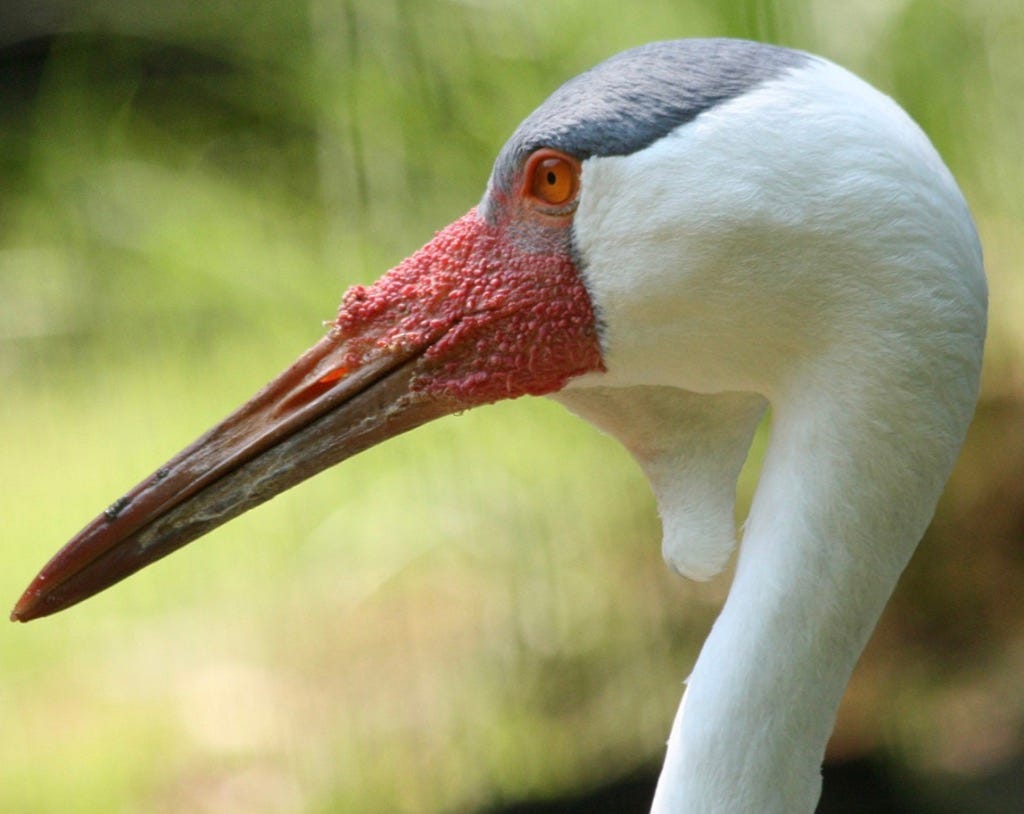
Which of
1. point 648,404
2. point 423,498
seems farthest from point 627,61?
point 423,498

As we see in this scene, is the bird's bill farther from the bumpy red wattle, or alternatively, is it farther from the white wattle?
the white wattle

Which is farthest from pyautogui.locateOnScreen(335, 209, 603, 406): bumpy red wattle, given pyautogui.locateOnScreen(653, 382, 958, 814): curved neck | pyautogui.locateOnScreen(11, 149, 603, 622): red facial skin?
pyautogui.locateOnScreen(653, 382, 958, 814): curved neck

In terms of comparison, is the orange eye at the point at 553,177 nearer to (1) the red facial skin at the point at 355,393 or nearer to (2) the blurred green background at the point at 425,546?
(1) the red facial skin at the point at 355,393

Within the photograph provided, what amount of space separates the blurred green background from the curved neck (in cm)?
248

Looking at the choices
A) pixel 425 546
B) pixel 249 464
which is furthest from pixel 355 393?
pixel 425 546

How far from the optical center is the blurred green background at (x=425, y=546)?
12.7 feet

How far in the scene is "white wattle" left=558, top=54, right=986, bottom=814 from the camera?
1.35 meters

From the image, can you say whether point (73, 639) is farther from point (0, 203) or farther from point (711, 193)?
point (711, 193)

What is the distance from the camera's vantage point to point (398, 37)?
3846mm

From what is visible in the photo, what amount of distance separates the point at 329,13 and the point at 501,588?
2022 mm

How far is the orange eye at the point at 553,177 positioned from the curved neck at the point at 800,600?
38 centimetres

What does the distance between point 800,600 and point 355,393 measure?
63cm

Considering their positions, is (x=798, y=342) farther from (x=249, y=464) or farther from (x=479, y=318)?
(x=249, y=464)

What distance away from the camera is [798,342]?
4.66ft
